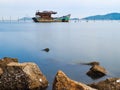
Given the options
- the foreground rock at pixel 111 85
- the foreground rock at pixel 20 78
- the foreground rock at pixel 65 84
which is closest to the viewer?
the foreground rock at pixel 65 84

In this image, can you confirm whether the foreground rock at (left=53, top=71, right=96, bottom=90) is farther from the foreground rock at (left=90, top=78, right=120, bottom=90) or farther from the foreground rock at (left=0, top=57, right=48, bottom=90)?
the foreground rock at (left=0, top=57, right=48, bottom=90)

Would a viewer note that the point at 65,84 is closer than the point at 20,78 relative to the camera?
Yes

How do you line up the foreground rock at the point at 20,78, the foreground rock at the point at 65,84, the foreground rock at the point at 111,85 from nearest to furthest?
the foreground rock at the point at 65,84, the foreground rock at the point at 111,85, the foreground rock at the point at 20,78

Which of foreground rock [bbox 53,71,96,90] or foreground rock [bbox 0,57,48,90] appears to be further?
foreground rock [bbox 0,57,48,90]

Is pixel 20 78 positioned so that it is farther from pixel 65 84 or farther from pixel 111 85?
pixel 111 85

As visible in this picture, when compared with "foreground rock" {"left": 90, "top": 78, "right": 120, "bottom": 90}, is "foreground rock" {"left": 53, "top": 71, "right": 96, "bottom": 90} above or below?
above

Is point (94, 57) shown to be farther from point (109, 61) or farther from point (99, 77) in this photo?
point (99, 77)

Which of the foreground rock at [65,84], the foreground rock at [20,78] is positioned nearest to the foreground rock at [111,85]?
the foreground rock at [65,84]

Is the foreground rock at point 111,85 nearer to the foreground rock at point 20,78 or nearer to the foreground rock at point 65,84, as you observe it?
the foreground rock at point 65,84

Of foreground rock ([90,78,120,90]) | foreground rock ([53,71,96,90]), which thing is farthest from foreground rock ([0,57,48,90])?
foreground rock ([90,78,120,90])

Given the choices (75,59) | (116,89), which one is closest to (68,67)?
(75,59)

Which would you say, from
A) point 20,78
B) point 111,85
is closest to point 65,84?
point 111,85

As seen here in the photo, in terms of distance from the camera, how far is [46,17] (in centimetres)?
18512

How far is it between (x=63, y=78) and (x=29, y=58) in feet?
63.3
